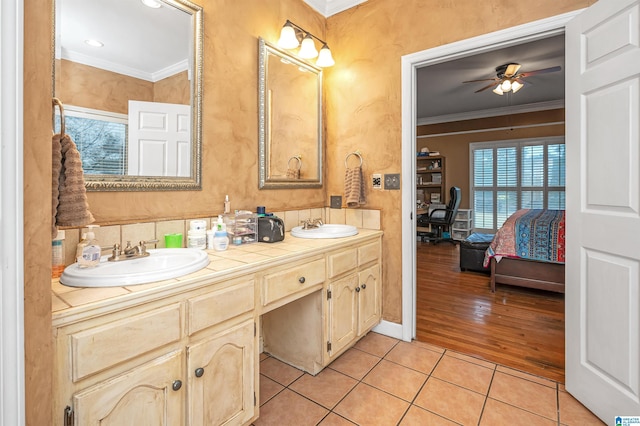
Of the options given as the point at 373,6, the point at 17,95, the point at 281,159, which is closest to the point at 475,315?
the point at 281,159

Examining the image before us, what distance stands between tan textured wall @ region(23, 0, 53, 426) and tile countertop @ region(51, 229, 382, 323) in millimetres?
71

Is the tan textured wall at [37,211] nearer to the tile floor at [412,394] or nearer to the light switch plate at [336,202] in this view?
the tile floor at [412,394]

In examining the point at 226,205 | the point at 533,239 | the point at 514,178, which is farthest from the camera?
the point at 514,178

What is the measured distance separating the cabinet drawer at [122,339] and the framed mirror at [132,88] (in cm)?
73

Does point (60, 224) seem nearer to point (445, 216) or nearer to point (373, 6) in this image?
point (373, 6)

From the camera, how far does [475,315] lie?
2912 mm

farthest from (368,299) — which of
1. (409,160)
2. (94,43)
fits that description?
(94,43)

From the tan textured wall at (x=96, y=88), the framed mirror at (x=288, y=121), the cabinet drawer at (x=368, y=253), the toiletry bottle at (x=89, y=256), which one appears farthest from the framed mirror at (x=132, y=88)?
the cabinet drawer at (x=368, y=253)

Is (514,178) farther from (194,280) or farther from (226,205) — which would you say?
(194,280)

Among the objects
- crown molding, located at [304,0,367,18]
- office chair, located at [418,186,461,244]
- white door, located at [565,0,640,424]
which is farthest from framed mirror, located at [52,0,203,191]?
office chair, located at [418,186,461,244]

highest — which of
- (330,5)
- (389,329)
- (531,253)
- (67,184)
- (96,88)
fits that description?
(330,5)

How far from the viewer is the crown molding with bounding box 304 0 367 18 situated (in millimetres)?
2619

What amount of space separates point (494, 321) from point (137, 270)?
277 centimetres

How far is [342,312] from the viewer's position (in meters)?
2.04
